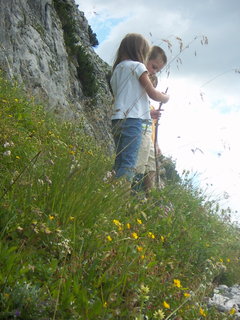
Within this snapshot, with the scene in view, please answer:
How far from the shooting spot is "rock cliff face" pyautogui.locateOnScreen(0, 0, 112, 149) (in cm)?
923

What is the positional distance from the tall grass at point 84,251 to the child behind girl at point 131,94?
28.9 inches

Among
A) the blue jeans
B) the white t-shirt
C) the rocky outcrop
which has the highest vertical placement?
the white t-shirt

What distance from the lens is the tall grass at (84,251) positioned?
169 cm

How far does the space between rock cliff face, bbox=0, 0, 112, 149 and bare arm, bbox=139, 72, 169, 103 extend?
2.21 metres

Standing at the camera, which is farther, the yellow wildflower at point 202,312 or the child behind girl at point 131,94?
the child behind girl at point 131,94

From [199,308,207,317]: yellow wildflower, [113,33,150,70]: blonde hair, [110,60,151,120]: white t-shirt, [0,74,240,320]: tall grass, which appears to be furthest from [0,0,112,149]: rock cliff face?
[199,308,207,317]: yellow wildflower

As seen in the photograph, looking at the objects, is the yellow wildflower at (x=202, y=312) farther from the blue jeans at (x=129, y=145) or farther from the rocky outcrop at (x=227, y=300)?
the blue jeans at (x=129, y=145)

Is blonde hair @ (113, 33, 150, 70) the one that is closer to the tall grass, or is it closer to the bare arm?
the bare arm

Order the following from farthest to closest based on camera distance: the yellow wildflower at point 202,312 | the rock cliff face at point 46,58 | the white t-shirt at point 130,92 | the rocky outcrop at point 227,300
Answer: the rock cliff face at point 46,58
the white t-shirt at point 130,92
the rocky outcrop at point 227,300
the yellow wildflower at point 202,312

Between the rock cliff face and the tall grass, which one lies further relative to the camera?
the rock cliff face

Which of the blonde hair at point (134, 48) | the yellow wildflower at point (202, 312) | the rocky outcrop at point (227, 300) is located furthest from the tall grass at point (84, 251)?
the blonde hair at point (134, 48)

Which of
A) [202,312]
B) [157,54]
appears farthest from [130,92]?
[202,312]

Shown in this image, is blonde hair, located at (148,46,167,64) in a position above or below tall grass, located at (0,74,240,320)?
above

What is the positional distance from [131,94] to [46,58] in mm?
7784
